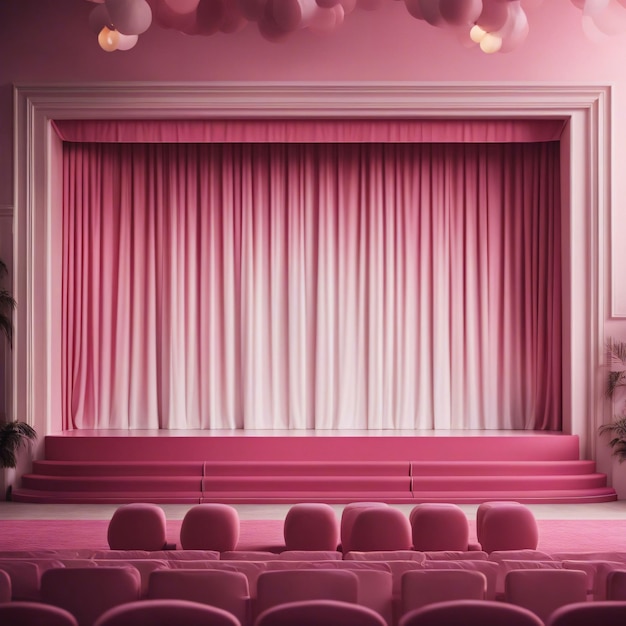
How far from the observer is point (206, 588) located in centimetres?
267

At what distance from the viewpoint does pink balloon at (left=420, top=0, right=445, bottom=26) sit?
4.59 metres

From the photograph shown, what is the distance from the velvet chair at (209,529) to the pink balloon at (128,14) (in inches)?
116

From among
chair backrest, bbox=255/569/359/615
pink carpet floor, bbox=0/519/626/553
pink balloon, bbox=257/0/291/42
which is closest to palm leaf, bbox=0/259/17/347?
pink carpet floor, bbox=0/519/626/553

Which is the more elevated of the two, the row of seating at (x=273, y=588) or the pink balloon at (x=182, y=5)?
the pink balloon at (x=182, y=5)

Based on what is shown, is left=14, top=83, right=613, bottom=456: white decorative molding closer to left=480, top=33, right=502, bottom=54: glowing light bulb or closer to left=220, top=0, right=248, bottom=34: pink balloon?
left=480, top=33, right=502, bottom=54: glowing light bulb

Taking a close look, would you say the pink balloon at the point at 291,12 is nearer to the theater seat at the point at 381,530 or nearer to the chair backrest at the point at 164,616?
the theater seat at the point at 381,530

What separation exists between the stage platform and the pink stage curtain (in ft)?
4.69

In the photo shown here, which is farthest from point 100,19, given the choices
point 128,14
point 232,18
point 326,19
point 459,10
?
point 459,10

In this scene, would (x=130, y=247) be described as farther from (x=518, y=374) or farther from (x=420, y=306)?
(x=518, y=374)

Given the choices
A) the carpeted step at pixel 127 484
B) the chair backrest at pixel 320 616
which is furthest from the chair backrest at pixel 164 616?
the carpeted step at pixel 127 484

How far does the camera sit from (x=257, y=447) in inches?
326

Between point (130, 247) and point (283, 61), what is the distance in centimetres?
303

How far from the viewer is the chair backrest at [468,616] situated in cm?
202

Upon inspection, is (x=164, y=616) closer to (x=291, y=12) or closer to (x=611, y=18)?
(x=291, y=12)
